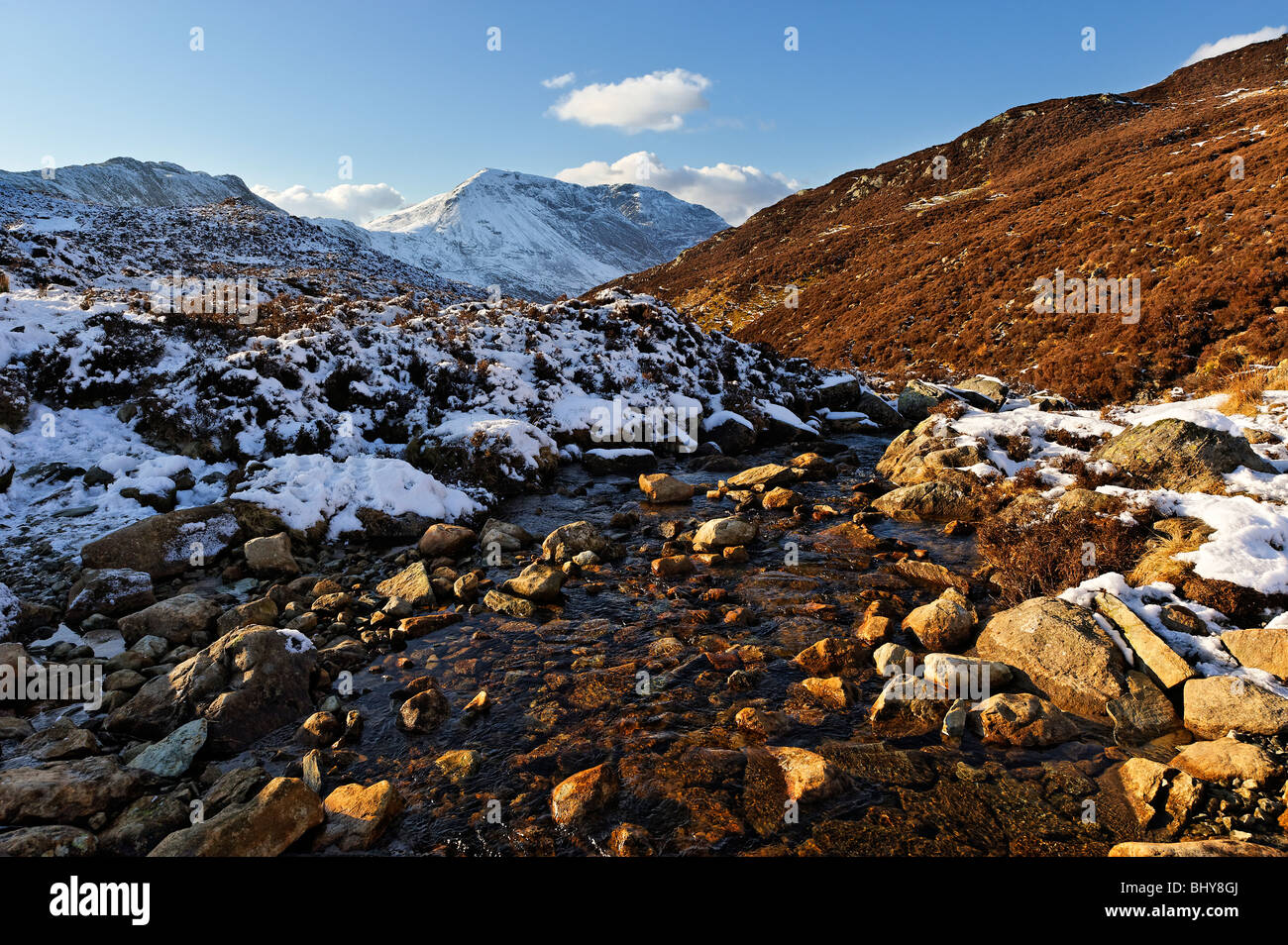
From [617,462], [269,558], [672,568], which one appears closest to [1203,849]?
[672,568]

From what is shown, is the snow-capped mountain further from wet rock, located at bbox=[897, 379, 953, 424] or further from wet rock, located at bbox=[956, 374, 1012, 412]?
wet rock, located at bbox=[956, 374, 1012, 412]

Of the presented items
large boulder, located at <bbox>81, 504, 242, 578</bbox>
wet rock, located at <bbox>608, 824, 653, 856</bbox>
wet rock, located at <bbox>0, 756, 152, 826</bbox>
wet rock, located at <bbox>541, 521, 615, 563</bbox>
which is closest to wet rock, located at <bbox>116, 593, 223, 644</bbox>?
large boulder, located at <bbox>81, 504, 242, 578</bbox>

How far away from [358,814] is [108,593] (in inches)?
298

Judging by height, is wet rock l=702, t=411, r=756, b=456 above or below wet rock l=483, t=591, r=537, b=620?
above

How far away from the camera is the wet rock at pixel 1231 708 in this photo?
5.70 meters

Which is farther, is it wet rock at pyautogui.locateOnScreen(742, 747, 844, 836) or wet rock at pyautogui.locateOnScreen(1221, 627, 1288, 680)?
wet rock at pyautogui.locateOnScreen(1221, 627, 1288, 680)

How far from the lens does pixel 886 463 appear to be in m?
17.1

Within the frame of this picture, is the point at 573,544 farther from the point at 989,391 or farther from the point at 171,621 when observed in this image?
the point at 989,391

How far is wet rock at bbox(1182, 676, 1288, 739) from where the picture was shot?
5697 millimetres

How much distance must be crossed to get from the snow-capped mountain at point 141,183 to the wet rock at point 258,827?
139 m

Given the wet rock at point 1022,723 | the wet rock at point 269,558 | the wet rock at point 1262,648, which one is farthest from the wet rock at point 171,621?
the wet rock at point 1262,648

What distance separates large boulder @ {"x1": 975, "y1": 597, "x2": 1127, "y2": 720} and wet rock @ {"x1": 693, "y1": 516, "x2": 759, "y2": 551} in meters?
5.07

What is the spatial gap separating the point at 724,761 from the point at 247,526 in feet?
37.1

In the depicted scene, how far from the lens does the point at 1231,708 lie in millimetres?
5910
